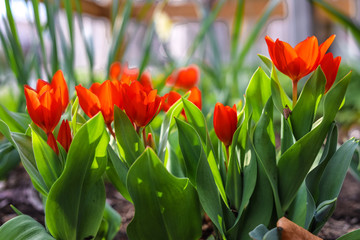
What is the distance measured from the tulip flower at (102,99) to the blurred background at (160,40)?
0.39 metres

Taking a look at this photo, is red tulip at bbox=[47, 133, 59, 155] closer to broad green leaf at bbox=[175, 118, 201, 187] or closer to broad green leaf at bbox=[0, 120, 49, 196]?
broad green leaf at bbox=[0, 120, 49, 196]

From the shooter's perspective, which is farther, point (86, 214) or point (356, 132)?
point (356, 132)

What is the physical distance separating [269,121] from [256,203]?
139 millimetres

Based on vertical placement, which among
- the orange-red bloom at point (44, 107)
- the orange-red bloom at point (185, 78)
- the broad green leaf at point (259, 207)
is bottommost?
the orange-red bloom at point (185, 78)

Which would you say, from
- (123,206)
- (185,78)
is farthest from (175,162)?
(185,78)

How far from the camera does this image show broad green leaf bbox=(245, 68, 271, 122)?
66 cm

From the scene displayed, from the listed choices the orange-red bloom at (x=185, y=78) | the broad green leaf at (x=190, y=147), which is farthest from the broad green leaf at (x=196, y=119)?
the orange-red bloom at (x=185, y=78)

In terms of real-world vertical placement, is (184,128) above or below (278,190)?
above

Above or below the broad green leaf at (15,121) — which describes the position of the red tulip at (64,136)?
above

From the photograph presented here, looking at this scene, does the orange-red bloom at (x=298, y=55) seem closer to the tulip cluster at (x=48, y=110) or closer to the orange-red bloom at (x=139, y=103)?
the orange-red bloom at (x=139, y=103)

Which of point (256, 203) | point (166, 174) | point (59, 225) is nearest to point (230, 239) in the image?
point (256, 203)

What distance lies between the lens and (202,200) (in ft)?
2.02

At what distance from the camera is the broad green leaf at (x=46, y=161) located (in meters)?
0.59

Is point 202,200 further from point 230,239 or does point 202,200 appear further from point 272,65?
point 272,65
